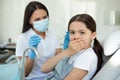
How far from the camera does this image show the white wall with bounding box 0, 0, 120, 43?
365cm

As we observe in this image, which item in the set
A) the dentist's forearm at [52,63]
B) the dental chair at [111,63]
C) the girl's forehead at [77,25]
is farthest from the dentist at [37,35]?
the dental chair at [111,63]

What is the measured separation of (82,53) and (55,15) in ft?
8.41

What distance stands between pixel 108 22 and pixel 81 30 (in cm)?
239

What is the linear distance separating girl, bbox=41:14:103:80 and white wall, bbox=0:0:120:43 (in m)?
2.33

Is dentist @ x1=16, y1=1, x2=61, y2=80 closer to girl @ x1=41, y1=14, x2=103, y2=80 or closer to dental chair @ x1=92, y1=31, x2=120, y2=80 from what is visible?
girl @ x1=41, y1=14, x2=103, y2=80

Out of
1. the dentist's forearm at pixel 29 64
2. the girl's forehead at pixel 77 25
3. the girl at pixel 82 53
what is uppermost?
the girl's forehead at pixel 77 25

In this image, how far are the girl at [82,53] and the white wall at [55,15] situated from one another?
2.33 m

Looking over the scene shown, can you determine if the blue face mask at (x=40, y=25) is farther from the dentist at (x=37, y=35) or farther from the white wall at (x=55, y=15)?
the white wall at (x=55, y=15)

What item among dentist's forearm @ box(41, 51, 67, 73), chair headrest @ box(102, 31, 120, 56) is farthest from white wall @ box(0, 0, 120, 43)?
dentist's forearm @ box(41, 51, 67, 73)

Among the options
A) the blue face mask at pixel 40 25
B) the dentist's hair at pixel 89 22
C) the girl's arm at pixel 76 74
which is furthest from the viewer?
the blue face mask at pixel 40 25

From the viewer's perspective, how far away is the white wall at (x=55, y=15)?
3.65 meters

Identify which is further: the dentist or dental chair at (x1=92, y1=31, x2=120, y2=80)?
the dentist

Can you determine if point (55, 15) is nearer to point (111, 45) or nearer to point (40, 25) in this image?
point (40, 25)

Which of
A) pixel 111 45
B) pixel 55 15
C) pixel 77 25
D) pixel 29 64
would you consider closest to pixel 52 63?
pixel 29 64
